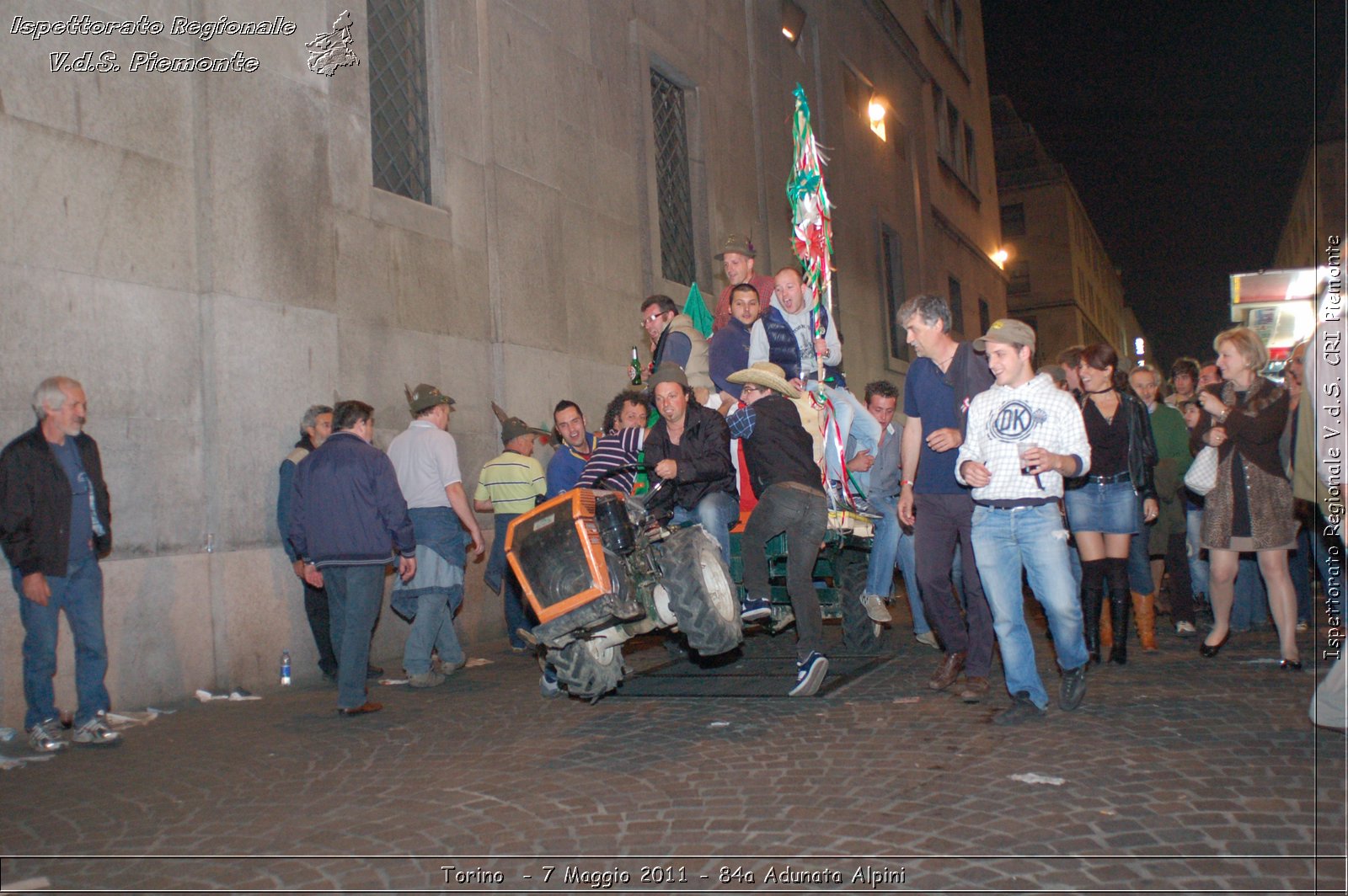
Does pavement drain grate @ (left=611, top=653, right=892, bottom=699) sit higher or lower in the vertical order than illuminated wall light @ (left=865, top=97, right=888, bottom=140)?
lower

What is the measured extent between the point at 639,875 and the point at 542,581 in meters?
2.18

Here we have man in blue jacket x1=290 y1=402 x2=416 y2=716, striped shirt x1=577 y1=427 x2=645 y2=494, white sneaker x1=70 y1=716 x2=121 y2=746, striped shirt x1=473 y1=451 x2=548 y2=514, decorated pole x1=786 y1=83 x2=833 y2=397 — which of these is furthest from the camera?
decorated pole x1=786 y1=83 x2=833 y2=397

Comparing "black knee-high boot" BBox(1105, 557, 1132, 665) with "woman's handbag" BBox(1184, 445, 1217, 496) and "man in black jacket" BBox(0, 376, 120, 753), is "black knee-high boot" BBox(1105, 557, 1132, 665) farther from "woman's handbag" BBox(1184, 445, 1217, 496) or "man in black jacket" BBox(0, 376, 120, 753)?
"man in black jacket" BBox(0, 376, 120, 753)

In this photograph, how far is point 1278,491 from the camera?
690 cm

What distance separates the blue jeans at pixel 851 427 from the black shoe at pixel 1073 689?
2237 mm

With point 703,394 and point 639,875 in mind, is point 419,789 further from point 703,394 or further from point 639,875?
point 703,394

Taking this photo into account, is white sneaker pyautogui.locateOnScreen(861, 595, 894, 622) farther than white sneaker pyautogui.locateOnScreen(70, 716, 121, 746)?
Yes

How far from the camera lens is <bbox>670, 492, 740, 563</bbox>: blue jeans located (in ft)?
22.6

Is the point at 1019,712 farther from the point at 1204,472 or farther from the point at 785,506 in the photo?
the point at 1204,472

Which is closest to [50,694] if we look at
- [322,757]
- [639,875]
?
[322,757]

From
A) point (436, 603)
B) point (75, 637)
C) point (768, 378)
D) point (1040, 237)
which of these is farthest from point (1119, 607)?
point (1040, 237)

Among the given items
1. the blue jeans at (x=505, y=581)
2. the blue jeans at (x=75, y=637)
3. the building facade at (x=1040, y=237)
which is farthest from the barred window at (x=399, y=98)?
the building facade at (x=1040, y=237)

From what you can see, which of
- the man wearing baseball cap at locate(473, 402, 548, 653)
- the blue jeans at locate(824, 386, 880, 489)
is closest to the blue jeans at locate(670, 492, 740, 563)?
the blue jeans at locate(824, 386, 880, 489)

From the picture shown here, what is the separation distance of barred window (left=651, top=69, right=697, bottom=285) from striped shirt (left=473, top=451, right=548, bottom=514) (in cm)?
598
